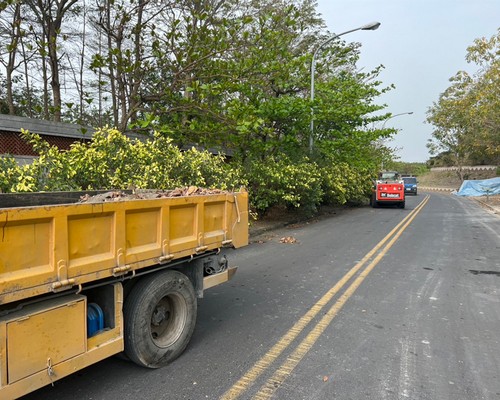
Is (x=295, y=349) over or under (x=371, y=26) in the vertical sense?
under

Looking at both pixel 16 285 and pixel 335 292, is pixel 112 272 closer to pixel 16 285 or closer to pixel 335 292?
pixel 16 285

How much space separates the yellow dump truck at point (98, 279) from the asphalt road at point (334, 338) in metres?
0.44

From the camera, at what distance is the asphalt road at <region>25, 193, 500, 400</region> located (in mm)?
3359

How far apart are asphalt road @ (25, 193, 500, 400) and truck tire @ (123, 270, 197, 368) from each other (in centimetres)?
17

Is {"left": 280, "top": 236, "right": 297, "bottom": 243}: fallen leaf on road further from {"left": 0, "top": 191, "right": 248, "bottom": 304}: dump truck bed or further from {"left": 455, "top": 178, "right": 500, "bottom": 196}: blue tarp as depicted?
{"left": 455, "top": 178, "right": 500, "bottom": 196}: blue tarp

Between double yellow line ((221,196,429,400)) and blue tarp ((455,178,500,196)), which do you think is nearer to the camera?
double yellow line ((221,196,429,400))

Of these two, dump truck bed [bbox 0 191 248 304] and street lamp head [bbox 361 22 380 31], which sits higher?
street lamp head [bbox 361 22 380 31]

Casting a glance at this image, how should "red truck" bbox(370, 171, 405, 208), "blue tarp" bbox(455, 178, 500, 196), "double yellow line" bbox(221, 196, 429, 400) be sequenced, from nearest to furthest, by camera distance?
"double yellow line" bbox(221, 196, 429, 400) → "red truck" bbox(370, 171, 405, 208) → "blue tarp" bbox(455, 178, 500, 196)

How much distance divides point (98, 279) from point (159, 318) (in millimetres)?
964

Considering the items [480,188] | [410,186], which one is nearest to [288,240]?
[410,186]

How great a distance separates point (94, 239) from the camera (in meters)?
3.01

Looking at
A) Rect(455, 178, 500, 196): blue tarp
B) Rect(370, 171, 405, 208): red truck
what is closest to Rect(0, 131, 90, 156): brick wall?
Rect(370, 171, 405, 208): red truck

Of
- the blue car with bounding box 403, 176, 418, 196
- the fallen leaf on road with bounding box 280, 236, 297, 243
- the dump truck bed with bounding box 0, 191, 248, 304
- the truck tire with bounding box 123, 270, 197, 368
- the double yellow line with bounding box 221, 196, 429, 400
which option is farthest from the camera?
the blue car with bounding box 403, 176, 418, 196

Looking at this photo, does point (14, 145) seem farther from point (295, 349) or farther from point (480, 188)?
point (480, 188)
